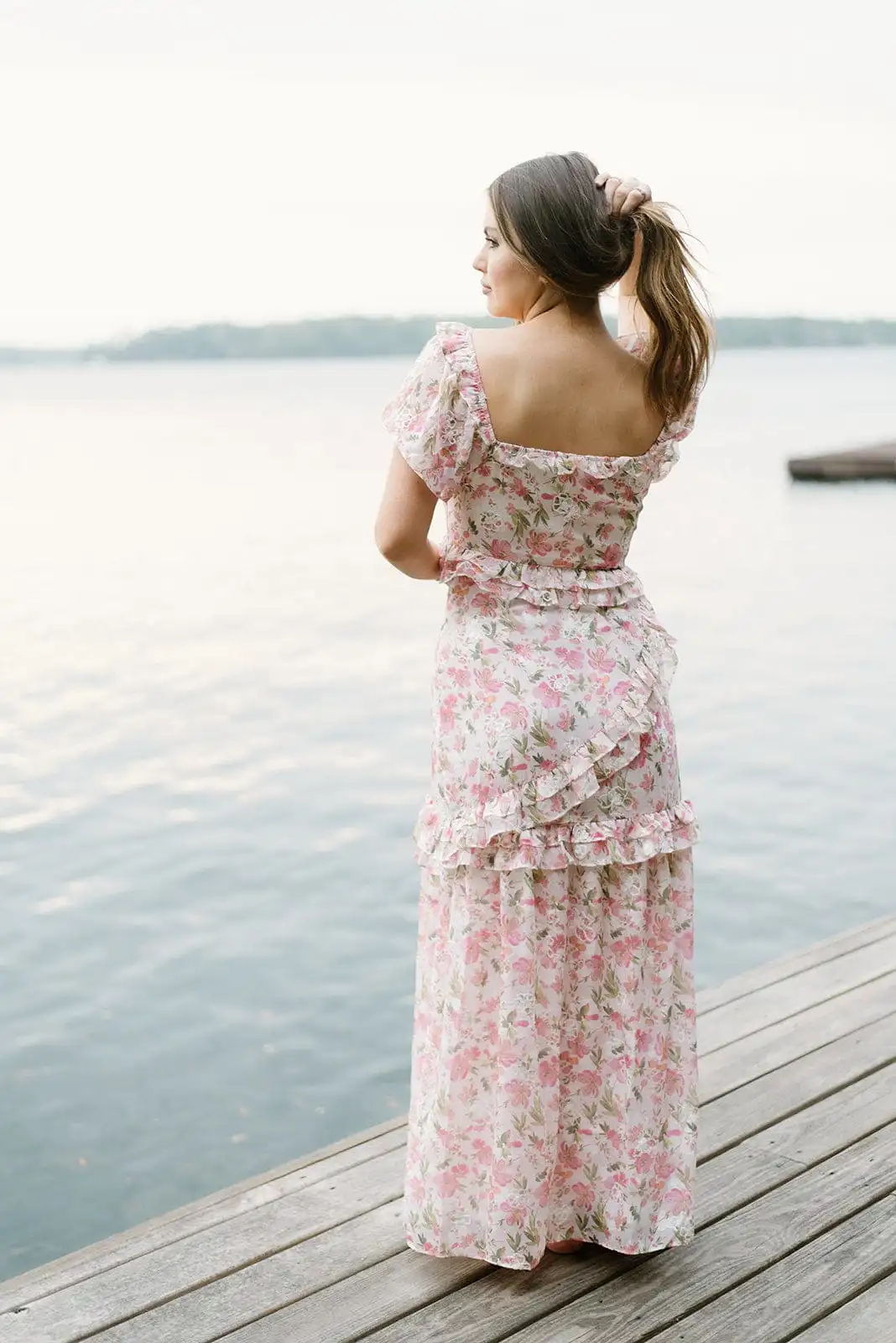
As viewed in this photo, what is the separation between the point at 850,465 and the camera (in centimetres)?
1997

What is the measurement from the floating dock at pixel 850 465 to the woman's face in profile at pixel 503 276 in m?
18.2

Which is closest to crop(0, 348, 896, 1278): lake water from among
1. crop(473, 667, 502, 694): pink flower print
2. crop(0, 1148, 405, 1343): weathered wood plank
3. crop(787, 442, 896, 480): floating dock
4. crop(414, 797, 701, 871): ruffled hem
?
crop(0, 1148, 405, 1343): weathered wood plank

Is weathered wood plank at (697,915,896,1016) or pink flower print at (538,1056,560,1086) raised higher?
pink flower print at (538,1056,560,1086)

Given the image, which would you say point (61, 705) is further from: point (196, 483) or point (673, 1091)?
point (196, 483)

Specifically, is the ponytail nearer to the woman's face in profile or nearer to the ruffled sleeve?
the woman's face in profile

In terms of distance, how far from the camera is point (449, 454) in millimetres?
2098

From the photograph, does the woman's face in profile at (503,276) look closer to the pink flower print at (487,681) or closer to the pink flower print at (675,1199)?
the pink flower print at (487,681)

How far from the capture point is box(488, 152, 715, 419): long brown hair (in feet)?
6.83

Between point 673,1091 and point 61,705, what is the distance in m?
7.01

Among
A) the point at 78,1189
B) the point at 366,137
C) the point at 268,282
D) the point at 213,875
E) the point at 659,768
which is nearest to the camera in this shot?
the point at 659,768

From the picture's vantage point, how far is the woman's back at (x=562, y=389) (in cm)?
211

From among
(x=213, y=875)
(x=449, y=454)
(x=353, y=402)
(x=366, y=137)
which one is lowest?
(x=213, y=875)

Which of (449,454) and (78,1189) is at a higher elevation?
(449,454)

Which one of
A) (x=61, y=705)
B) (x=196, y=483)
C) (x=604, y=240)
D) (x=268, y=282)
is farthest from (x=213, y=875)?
(x=268, y=282)
